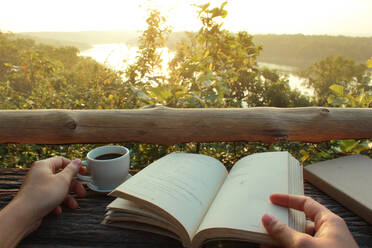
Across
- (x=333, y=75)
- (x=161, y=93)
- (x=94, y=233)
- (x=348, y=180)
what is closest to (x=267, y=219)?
(x=94, y=233)

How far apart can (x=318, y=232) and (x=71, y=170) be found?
2.71ft

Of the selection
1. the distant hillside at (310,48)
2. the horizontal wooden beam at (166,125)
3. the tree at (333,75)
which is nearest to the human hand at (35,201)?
the horizontal wooden beam at (166,125)

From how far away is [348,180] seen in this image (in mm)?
1114

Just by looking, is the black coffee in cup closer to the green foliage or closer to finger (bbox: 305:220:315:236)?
the green foliage

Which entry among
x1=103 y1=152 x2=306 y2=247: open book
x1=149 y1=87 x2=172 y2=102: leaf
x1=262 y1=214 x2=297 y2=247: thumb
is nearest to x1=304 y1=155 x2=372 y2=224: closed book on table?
x1=103 y1=152 x2=306 y2=247: open book

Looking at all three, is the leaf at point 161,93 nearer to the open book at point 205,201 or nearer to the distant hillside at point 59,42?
the open book at point 205,201

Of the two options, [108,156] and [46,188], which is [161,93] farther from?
[46,188]

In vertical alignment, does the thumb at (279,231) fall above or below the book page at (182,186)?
above

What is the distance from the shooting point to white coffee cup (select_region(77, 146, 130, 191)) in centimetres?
101

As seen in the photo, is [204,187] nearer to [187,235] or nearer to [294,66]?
[187,235]

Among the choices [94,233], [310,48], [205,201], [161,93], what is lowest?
[94,233]

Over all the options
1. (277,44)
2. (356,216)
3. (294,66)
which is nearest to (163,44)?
(356,216)

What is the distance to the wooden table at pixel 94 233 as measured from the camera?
2.59 ft

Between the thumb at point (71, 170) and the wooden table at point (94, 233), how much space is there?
0.43 feet
